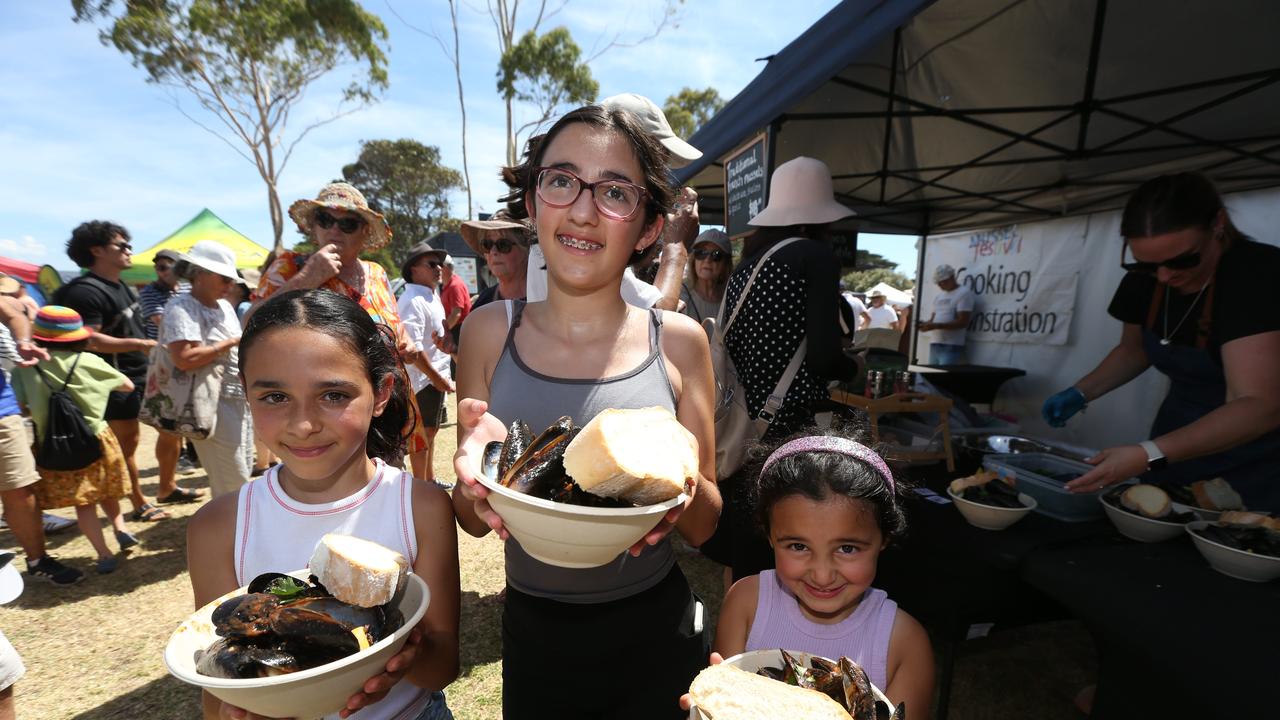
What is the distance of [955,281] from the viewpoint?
9.09 metres

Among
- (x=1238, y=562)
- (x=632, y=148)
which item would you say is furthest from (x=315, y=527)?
(x=1238, y=562)

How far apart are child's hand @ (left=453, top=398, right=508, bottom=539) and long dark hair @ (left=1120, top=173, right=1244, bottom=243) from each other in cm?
268

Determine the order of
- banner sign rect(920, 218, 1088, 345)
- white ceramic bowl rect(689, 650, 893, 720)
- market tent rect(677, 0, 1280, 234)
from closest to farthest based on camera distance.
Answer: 1. white ceramic bowl rect(689, 650, 893, 720)
2. market tent rect(677, 0, 1280, 234)
3. banner sign rect(920, 218, 1088, 345)

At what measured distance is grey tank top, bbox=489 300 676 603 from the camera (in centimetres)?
143

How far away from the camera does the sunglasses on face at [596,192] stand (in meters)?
1.38

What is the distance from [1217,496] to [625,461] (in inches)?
112

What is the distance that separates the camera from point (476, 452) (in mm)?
1141

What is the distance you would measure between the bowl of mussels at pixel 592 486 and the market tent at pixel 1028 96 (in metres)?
2.90

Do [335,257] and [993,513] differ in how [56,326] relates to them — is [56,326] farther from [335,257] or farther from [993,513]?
[993,513]

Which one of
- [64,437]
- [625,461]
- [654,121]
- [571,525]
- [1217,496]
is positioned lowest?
[64,437]

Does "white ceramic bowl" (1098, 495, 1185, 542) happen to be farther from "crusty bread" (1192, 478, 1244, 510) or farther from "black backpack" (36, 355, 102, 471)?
"black backpack" (36, 355, 102, 471)

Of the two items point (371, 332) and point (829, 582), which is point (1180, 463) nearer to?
point (829, 582)

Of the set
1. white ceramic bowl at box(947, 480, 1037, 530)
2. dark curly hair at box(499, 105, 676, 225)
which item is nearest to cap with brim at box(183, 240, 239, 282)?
dark curly hair at box(499, 105, 676, 225)

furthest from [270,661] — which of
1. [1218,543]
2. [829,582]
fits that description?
[1218,543]
